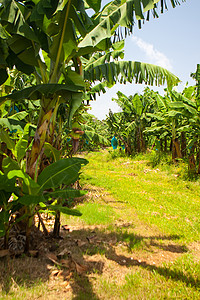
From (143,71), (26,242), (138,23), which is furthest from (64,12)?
(26,242)

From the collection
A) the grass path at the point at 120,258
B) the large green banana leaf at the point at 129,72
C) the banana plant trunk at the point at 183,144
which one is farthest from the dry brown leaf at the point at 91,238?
the banana plant trunk at the point at 183,144

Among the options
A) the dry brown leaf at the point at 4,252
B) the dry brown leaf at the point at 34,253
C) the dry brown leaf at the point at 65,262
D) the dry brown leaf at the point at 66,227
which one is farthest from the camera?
the dry brown leaf at the point at 66,227

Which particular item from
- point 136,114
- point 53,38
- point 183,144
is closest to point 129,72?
point 53,38

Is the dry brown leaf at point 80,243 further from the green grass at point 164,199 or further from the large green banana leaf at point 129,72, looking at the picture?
the large green banana leaf at point 129,72

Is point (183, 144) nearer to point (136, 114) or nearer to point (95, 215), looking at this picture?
point (136, 114)

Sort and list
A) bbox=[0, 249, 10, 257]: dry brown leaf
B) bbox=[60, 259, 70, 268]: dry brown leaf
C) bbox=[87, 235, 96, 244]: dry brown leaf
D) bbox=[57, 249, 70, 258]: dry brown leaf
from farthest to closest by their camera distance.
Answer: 1. bbox=[87, 235, 96, 244]: dry brown leaf
2. bbox=[57, 249, 70, 258]: dry brown leaf
3. bbox=[60, 259, 70, 268]: dry brown leaf
4. bbox=[0, 249, 10, 257]: dry brown leaf

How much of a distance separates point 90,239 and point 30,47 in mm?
3559

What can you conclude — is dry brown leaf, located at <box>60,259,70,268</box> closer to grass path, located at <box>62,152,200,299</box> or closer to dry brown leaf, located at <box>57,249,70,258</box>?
dry brown leaf, located at <box>57,249,70,258</box>

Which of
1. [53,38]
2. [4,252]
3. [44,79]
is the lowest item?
[4,252]

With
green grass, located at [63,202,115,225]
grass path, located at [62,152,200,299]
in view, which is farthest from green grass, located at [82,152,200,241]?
green grass, located at [63,202,115,225]

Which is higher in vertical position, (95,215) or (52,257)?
(52,257)


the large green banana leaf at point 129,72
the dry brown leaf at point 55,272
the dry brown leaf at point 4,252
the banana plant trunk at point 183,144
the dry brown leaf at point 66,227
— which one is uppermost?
the large green banana leaf at point 129,72

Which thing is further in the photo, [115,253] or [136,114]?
[136,114]

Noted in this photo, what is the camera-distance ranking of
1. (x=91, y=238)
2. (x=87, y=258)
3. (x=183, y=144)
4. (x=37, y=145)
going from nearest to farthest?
1. (x=37, y=145)
2. (x=87, y=258)
3. (x=91, y=238)
4. (x=183, y=144)
